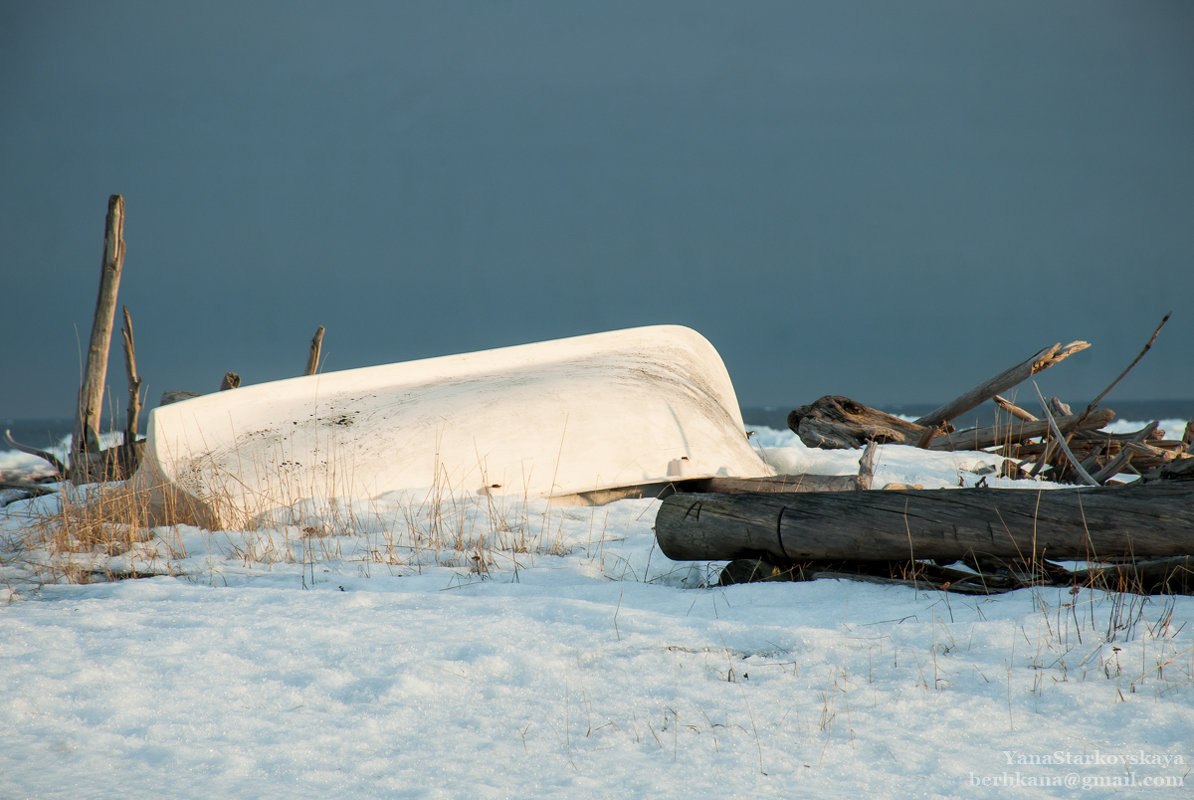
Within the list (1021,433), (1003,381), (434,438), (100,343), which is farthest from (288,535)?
(1003,381)

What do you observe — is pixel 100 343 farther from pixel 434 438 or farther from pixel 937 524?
pixel 937 524

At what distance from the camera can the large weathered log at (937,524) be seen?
3125 millimetres

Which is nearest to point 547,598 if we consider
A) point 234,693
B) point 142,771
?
point 234,693

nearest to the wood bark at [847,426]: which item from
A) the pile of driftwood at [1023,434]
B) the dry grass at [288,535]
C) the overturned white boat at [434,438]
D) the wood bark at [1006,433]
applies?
the pile of driftwood at [1023,434]

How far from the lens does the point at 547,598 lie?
3.26 metres

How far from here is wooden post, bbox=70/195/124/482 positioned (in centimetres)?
809

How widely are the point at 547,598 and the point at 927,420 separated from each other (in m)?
8.10

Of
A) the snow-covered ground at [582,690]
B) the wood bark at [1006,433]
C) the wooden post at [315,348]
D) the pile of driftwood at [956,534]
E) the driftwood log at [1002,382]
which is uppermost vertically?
the wooden post at [315,348]

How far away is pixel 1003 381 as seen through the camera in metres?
8.88

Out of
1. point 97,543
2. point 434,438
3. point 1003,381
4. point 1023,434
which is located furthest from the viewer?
point 1003,381

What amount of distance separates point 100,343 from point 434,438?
473 cm

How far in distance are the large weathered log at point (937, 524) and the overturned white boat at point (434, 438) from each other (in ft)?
7.55

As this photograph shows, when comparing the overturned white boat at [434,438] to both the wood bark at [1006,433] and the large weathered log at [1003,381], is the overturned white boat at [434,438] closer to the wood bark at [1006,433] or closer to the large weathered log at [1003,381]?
the wood bark at [1006,433]

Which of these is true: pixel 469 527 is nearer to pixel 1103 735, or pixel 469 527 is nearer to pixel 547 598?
pixel 547 598
